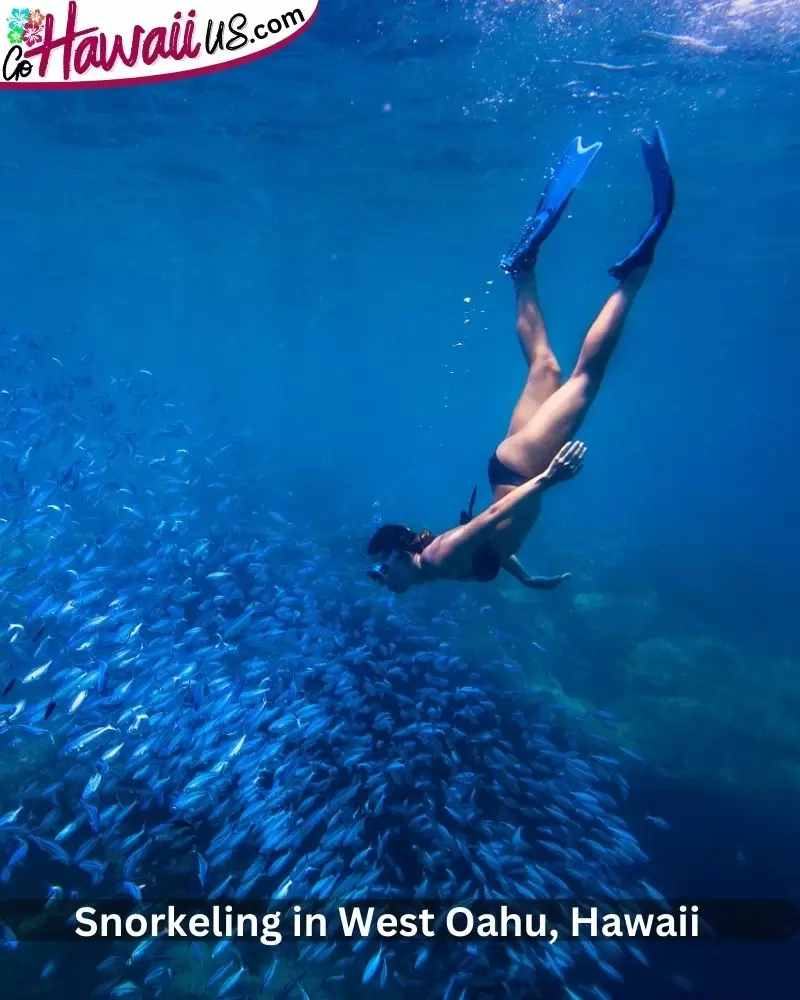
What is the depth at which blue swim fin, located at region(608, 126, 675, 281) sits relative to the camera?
18.9 ft

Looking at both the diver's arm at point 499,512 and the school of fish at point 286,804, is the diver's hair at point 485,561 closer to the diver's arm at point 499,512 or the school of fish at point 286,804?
the diver's arm at point 499,512

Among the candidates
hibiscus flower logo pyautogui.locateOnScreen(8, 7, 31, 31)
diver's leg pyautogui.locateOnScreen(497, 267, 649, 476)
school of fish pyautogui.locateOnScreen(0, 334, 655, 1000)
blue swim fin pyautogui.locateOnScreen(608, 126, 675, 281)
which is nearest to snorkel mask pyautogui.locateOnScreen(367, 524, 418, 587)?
diver's leg pyautogui.locateOnScreen(497, 267, 649, 476)

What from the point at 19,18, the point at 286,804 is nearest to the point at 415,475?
the point at 19,18

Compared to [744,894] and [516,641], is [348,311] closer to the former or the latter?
[516,641]

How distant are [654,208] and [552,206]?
1.32 metres

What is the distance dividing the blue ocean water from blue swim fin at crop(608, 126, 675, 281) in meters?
5.39

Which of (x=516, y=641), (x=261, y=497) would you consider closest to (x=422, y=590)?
(x=516, y=641)

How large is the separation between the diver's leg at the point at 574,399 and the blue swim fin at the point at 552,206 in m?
1.15

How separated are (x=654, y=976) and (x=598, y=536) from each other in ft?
81.7

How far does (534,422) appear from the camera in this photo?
6.30 meters

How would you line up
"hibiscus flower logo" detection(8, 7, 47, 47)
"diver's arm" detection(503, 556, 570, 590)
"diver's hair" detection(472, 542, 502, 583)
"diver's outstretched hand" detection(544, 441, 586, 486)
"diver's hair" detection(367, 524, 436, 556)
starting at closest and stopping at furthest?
"diver's outstretched hand" detection(544, 441, 586, 486) < "diver's hair" detection(472, 542, 502, 583) < "diver's hair" detection(367, 524, 436, 556) < "diver's arm" detection(503, 556, 570, 590) < "hibiscus flower logo" detection(8, 7, 47, 47)

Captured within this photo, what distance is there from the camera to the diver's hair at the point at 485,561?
6.32m

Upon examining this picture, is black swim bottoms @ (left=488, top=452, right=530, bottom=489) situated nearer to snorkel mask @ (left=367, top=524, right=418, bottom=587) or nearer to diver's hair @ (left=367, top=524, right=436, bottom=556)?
diver's hair @ (left=367, top=524, right=436, bottom=556)

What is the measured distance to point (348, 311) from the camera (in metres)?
55.3
